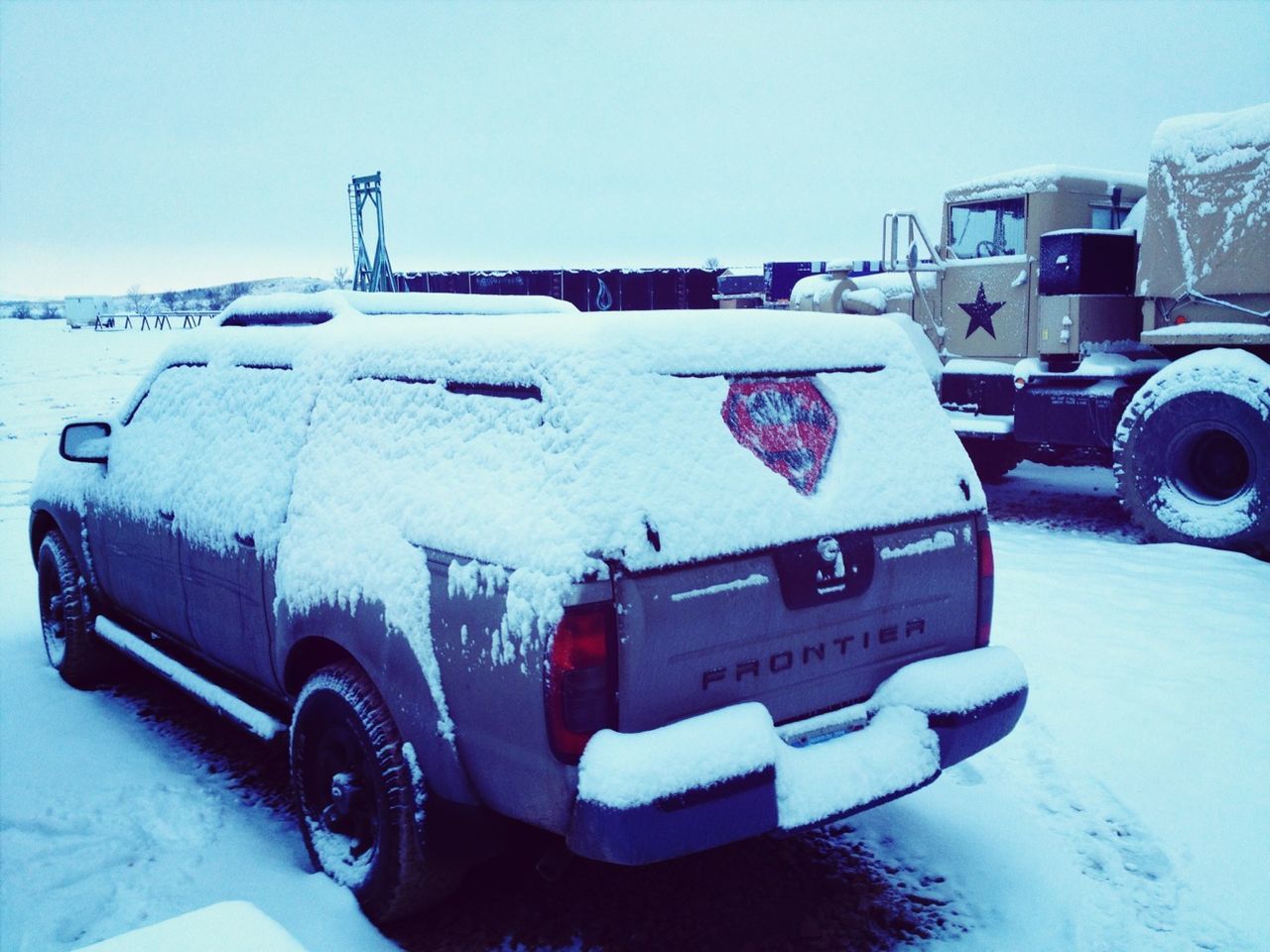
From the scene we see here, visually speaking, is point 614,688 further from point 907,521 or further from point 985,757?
point 985,757

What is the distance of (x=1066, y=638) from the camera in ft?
19.0

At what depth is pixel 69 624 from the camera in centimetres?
519

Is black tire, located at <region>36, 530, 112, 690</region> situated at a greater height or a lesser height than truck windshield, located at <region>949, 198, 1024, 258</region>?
lesser

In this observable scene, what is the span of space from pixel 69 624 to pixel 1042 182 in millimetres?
9313

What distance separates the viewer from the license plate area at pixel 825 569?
113 inches

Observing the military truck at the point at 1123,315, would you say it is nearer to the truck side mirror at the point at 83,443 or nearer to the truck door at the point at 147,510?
the truck door at the point at 147,510

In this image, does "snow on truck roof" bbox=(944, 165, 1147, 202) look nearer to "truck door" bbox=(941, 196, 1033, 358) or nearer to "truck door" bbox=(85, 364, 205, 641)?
"truck door" bbox=(941, 196, 1033, 358)

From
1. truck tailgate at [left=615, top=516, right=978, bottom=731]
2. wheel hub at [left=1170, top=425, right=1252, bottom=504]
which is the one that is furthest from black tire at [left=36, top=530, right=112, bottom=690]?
wheel hub at [left=1170, top=425, right=1252, bottom=504]

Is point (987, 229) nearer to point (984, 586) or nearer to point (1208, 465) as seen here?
point (1208, 465)

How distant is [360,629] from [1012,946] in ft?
7.06

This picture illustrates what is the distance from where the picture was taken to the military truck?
25.8ft

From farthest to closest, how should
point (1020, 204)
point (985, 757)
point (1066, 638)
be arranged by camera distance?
point (1020, 204)
point (1066, 638)
point (985, 757)

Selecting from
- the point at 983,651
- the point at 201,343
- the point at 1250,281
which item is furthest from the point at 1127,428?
the point at 201,343

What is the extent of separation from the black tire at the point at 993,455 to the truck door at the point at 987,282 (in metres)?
1.01
